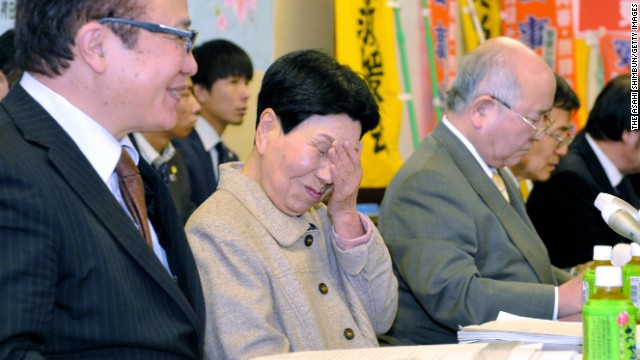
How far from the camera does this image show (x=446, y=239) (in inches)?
81.9

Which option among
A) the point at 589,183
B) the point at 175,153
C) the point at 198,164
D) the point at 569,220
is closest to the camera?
the point at 569,220

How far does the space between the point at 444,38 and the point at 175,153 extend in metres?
1.73

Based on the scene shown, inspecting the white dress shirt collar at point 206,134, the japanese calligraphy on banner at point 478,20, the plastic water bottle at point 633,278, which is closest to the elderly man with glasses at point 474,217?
the plastic water bottle at point 633,278

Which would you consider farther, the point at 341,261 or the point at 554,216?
the point at 554,216

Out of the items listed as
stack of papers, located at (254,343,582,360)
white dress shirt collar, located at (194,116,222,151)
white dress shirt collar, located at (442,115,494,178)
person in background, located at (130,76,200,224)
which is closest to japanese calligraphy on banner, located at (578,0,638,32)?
white dress shirt collar, located at (194,116,222,151)

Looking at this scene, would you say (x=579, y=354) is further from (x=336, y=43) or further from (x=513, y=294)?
(x=336, y=43)

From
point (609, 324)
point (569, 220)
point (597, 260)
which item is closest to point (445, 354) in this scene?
point (609, 324)

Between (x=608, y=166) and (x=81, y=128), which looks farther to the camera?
(x=608, y=166)

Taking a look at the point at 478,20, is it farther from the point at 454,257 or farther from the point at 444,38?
the point at 454,257

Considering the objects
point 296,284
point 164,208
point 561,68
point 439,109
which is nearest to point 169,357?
point 164,208

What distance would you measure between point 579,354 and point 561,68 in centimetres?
373

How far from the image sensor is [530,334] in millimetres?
1386

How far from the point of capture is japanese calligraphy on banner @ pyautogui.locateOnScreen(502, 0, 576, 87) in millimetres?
4770

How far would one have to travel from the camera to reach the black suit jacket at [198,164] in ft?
11.7
